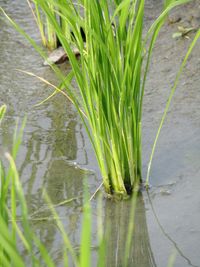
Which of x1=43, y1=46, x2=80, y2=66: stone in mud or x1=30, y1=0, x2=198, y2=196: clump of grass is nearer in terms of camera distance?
x1=30, y1=0, x2=198, y2=196: clump of grass

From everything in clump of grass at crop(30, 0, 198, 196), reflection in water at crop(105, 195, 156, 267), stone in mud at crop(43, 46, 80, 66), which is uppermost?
stone in mud at crop(43, 46, 80, 66)

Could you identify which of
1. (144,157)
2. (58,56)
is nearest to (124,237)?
(144,157)

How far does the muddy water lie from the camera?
2.28m

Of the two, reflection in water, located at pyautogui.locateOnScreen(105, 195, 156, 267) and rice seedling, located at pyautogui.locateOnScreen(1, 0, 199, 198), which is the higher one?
rice seedling, located at pyautogui.locateOnScreen(1, 0, 199, 198)

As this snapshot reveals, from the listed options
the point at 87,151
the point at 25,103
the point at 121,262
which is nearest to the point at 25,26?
the point at 25,103

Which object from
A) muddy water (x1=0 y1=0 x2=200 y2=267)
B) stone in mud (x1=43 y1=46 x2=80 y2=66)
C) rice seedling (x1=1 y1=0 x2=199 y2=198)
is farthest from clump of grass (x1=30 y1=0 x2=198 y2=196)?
stone in mud (x1=43 y1=46 x2=80 y2=66)

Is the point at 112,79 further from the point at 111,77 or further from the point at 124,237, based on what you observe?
the point at 124,237

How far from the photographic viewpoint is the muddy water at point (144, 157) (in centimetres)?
228

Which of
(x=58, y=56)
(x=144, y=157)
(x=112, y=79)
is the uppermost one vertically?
(x=58, y=56)

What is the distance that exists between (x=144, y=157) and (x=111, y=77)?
0.55m

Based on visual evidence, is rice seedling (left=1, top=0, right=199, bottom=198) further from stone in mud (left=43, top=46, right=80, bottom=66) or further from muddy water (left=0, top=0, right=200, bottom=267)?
stone in mud (left=43, top=46, right=80, bottom=66)

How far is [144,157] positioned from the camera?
2.74 meters

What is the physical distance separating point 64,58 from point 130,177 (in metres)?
1.48

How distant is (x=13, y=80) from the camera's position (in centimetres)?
362
